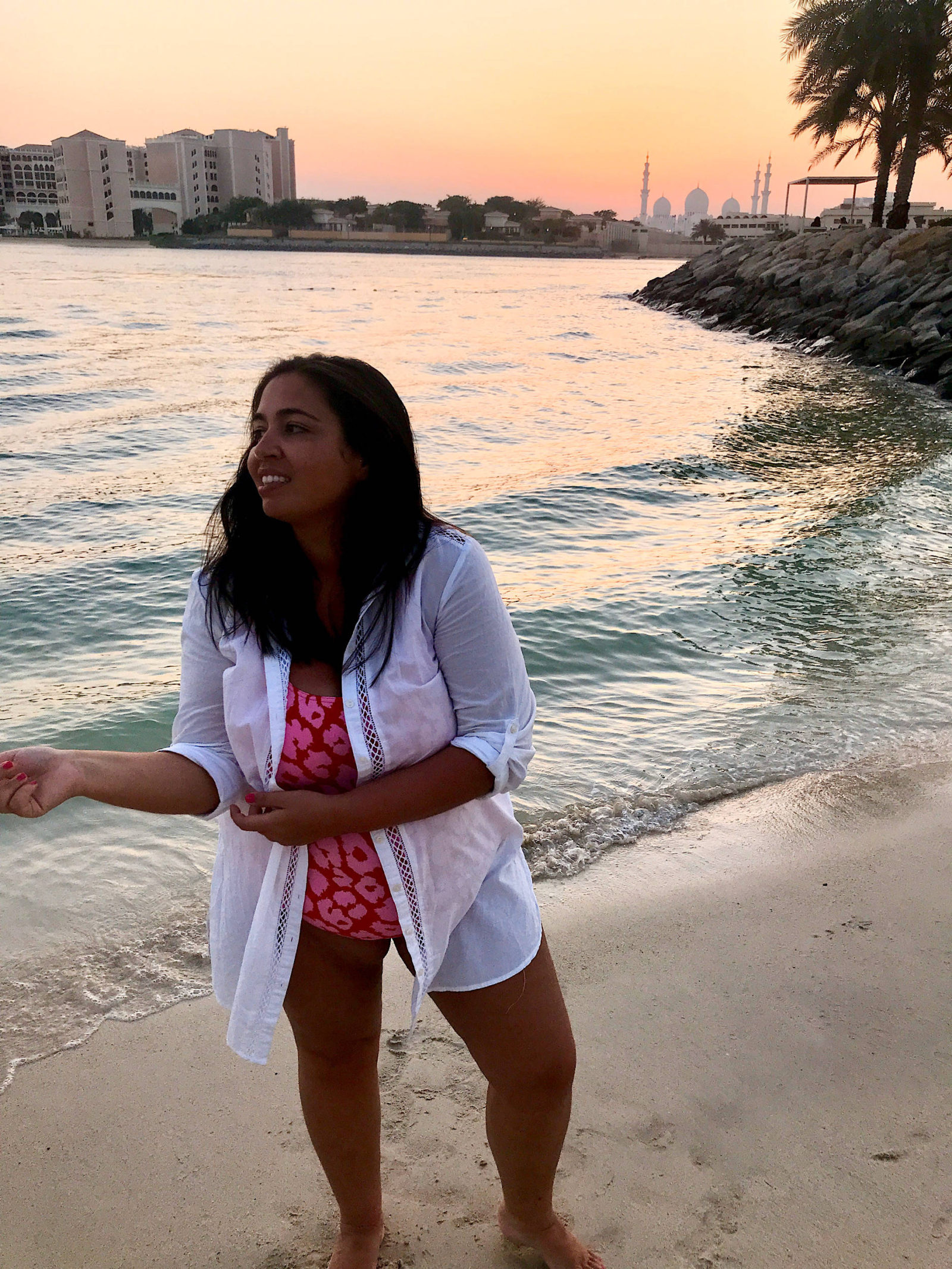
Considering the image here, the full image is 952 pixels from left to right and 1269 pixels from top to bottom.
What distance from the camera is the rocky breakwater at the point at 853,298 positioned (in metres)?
22.0

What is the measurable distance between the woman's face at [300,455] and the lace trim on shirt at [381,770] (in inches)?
8.7

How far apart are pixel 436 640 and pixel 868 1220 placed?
1.50 m

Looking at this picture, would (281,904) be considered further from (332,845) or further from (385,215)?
(385,215)

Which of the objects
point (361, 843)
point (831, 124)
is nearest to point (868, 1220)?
point (361, 843)

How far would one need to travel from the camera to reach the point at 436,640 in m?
1.58

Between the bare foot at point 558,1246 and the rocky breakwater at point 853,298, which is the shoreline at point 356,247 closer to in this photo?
the rocky breakwater at point 853,298

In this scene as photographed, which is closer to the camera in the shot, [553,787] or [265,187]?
[553,787]

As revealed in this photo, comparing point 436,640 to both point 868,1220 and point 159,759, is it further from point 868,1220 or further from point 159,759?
point 868,1220

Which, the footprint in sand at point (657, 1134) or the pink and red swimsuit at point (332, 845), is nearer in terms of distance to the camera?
the pink and red swimsuit at point (332, 845)

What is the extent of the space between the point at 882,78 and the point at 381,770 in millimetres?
38776

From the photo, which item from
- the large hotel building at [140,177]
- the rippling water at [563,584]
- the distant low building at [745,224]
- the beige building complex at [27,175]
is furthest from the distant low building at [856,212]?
the beige building complex at [27,175]

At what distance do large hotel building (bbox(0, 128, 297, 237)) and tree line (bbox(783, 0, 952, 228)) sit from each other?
110 m

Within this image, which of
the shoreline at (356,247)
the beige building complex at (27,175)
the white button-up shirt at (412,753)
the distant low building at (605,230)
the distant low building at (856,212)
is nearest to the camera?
the white button-up shirt at (412,753)

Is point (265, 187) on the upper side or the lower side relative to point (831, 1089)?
upper
